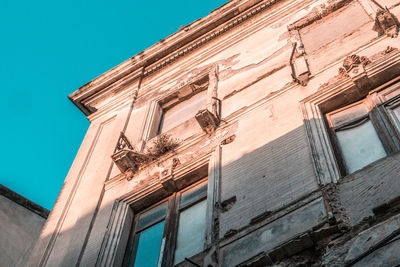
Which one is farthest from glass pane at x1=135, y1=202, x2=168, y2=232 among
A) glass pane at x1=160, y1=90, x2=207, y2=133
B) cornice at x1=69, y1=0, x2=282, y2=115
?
cornice at x1=69, y1=0, x2=282, y2=115

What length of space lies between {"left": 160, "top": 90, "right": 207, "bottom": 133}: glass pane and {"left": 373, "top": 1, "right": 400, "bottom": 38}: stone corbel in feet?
11.6

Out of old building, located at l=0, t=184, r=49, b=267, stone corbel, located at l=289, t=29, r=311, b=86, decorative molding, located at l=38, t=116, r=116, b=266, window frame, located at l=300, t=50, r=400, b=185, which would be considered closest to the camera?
window frame, located at l=300, t=50, r=400, b=185

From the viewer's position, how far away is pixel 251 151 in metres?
7.39

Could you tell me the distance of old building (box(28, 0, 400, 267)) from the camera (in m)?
5.38

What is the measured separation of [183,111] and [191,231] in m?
4.09

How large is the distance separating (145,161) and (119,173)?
0.59m

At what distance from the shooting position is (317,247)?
501cm

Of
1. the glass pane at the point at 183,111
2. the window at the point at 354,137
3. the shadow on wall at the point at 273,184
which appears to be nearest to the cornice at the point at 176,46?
the glass pane at the point at 183,111

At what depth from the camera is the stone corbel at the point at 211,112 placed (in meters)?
8.73

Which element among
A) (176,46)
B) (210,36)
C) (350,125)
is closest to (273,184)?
(350,125)

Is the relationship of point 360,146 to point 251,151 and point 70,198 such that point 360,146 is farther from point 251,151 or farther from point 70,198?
point 70,198

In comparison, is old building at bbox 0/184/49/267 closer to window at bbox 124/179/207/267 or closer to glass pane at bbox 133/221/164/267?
window at bbox 124/179/207/267

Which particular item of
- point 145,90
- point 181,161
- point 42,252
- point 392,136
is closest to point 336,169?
point 392,136

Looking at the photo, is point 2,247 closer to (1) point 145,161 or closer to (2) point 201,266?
(1) point 145,161
